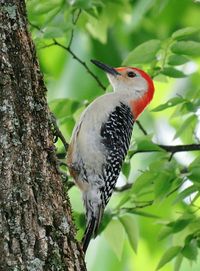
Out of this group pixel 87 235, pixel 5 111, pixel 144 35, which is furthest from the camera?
pixel 144 35

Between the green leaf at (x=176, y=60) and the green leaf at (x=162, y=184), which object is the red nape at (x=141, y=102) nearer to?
the green leaf at (x=176, y=60)

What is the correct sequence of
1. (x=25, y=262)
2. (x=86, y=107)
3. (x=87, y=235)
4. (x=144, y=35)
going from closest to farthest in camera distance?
1. (x=25, y=262)
2. (x=87, y=235)
3. (x=86, y=107)
4. (x=144, y=35)

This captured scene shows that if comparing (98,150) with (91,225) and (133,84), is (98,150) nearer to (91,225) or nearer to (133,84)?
(91,225)

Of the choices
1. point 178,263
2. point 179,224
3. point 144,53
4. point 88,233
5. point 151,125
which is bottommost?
point 178,263

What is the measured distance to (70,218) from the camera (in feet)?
12.0

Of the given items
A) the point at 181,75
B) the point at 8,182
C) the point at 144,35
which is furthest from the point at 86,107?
the point at 144,35

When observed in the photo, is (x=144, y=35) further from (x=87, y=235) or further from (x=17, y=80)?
(x=17, y=80)

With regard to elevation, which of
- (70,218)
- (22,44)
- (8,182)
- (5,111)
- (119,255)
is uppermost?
(22,44)

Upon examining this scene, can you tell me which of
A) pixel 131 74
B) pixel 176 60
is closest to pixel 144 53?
pixel 176 60

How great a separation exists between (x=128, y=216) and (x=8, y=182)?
6.00 feet

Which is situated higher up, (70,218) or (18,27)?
(18,27)

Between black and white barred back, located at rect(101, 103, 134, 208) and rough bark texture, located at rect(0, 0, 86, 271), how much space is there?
5.52 ft

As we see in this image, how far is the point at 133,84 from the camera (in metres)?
6.52

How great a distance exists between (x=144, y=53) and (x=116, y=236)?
4.07ft
